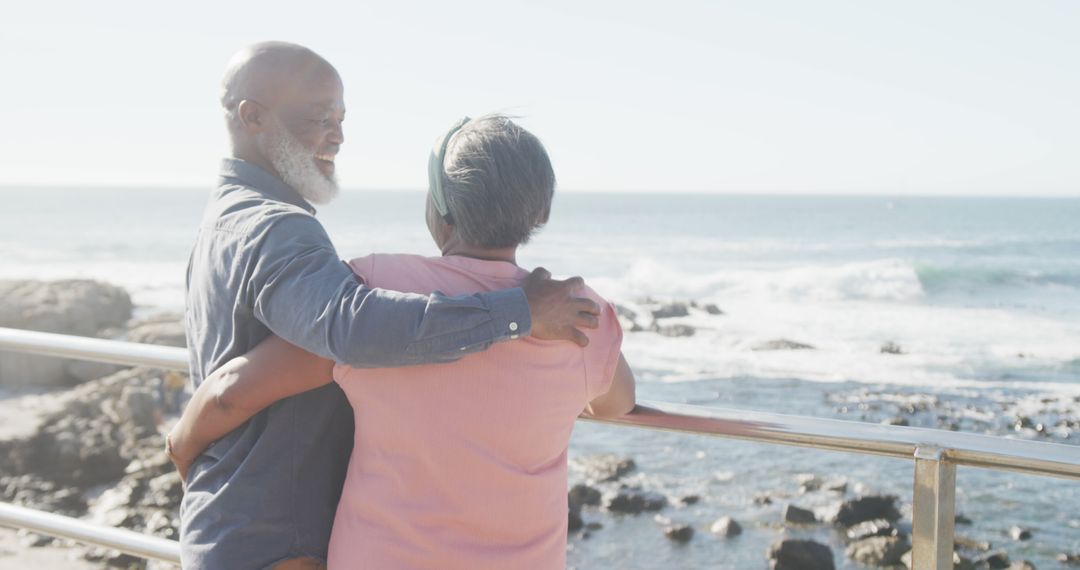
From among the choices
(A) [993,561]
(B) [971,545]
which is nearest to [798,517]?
(B) [971,545]

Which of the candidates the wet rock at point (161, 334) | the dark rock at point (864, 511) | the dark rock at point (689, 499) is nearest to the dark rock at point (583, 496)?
the dark rock at point (689, 499)

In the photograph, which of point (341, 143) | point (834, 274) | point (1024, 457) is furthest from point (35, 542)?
point (834, 274)

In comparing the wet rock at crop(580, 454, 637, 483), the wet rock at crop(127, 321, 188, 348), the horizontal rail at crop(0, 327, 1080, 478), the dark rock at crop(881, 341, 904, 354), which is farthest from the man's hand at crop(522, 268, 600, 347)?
the dark rock at crop(881, 341, 904, 354)

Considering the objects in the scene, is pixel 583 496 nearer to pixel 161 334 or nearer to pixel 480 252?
pixel 480 252

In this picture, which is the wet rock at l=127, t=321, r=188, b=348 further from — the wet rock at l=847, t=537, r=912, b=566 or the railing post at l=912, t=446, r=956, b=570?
the railing post at l=912, t=446, r=956, b=570

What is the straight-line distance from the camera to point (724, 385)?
16.6 m

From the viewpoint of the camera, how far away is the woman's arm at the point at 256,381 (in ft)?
4.74

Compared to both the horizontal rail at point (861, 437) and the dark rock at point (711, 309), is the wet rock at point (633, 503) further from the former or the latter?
the dark rock at point (711, 309)

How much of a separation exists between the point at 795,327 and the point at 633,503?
51.3 feet

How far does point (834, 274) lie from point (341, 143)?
110ft

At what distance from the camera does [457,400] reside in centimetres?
142

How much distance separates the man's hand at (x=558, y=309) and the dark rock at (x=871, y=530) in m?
8.30

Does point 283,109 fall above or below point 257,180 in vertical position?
above

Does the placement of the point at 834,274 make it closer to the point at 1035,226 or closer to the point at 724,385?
the point at 724,385
